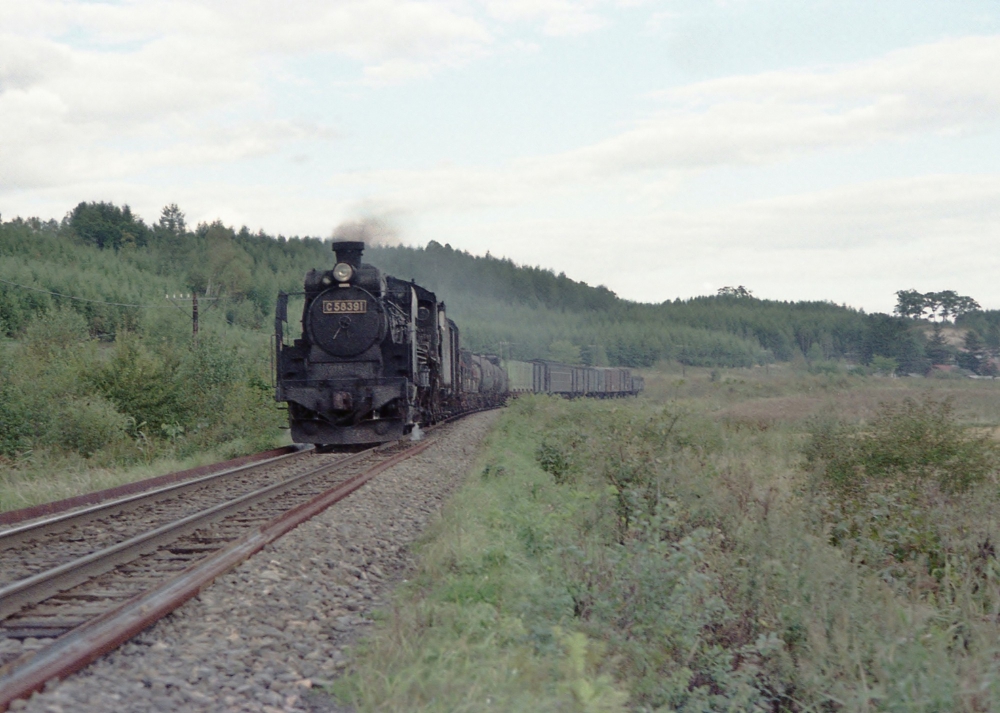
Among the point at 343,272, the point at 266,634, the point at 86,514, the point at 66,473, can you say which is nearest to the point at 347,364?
the point at 343,272

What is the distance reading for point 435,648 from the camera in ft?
16.4

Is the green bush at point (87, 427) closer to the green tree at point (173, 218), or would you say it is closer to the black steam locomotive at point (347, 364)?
the black steam locomotive at point (347, 364)

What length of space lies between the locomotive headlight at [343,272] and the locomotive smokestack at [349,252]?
0.83m

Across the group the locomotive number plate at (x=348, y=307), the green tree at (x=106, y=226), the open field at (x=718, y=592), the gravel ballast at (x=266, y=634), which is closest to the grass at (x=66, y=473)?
the locomotive number plate at (x=348, y=307)

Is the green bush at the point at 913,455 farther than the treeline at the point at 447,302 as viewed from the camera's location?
No

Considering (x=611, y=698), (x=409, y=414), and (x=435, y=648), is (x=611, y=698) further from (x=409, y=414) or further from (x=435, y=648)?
(x=409, y=414)

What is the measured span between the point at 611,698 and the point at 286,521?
5393mm

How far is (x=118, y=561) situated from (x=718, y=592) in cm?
501

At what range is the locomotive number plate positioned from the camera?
60.3ft

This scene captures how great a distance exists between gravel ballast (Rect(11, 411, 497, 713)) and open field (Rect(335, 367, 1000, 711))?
0.33 m

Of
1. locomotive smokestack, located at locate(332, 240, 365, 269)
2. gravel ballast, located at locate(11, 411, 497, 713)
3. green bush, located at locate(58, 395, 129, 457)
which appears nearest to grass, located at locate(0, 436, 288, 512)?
green bush, located at locate(58, 395, 129, 457)

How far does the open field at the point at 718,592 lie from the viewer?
4.89 metres

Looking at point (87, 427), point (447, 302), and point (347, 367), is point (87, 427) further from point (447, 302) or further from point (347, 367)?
point (447, 302)

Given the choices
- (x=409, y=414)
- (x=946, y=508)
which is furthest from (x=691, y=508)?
(x=409, y=414)
